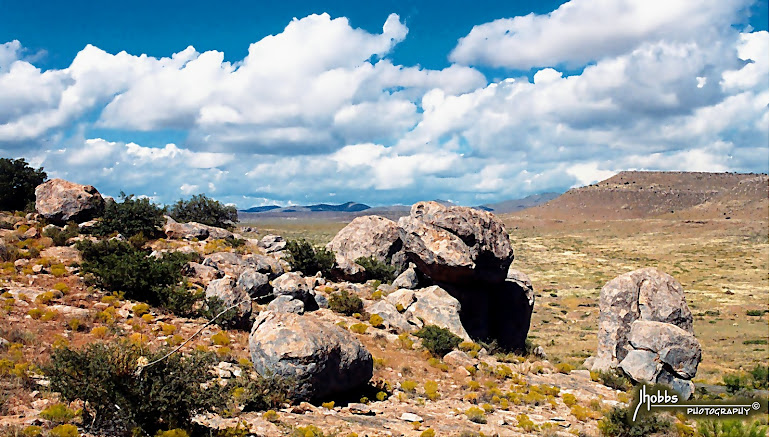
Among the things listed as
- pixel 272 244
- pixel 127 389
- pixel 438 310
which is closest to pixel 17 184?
pixel 272 244

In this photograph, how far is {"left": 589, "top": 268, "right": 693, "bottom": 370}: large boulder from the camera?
2100 cm

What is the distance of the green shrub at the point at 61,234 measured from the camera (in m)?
24.6

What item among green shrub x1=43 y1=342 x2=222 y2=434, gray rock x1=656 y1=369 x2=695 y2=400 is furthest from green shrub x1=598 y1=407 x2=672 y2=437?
green shrub x1=43 y1=342 x2=222 y2=434

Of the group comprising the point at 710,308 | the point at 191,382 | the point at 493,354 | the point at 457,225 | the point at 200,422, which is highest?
the point at 457,225

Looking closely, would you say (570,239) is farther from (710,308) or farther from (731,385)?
(731,385)

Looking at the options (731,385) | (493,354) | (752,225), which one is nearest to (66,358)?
(493,354)

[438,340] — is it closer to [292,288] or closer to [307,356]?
[292,288]

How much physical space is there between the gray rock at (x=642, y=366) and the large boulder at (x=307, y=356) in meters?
11.1

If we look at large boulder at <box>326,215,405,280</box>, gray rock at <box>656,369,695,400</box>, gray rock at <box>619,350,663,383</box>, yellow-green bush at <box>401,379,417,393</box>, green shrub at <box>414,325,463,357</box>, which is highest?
large boulder at <box>326,215,405,280</box>

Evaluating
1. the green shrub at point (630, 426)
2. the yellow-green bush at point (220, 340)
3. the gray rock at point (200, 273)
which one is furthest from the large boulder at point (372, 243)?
the green shrub at point (630, 426)

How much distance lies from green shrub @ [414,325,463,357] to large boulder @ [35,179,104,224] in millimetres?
21165

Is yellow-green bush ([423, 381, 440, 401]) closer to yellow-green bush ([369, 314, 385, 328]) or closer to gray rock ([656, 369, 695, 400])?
yellow-green bush ([369, 314, 385, 328])

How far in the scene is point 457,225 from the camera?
24109mm

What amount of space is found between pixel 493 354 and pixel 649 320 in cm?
664
